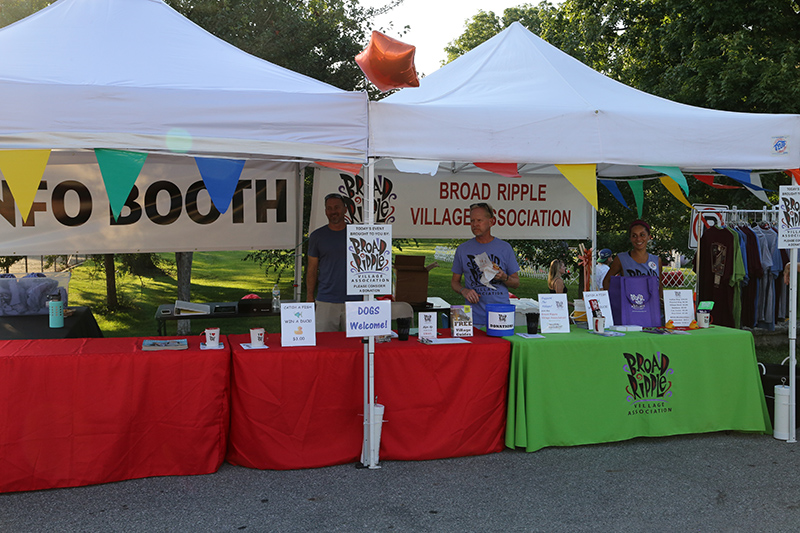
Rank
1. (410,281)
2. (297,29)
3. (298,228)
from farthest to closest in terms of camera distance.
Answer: (297,29), (410,281), (298,228)

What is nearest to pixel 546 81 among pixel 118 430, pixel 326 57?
pixel 118 430

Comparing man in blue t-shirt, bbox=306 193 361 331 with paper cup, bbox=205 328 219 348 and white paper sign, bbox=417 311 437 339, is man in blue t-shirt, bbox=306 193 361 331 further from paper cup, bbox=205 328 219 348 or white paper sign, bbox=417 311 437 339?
paper cup, bbox=205 328 219 348

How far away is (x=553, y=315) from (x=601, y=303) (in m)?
0.36

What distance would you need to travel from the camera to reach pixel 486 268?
4016 millimetres

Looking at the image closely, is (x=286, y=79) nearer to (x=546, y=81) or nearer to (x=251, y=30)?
(x=546, y=81)

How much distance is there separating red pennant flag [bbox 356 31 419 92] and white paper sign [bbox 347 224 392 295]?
0.76 m

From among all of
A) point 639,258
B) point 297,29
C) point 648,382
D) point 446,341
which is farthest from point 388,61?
point 297,29

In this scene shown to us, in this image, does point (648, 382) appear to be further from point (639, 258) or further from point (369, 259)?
point (369, 259)

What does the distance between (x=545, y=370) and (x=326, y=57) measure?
6.64 meters

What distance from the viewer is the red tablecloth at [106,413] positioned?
10.4 ft

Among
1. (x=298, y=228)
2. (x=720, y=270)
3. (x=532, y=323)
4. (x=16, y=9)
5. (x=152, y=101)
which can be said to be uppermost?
(x=16, y=9)

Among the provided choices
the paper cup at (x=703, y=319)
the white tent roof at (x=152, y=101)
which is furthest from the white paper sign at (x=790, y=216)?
the white tent roof at (x=152, y=101)

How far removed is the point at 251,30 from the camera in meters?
8.52

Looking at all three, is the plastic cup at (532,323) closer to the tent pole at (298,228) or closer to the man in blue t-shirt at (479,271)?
the man in blue t-shirt at (479,271)
